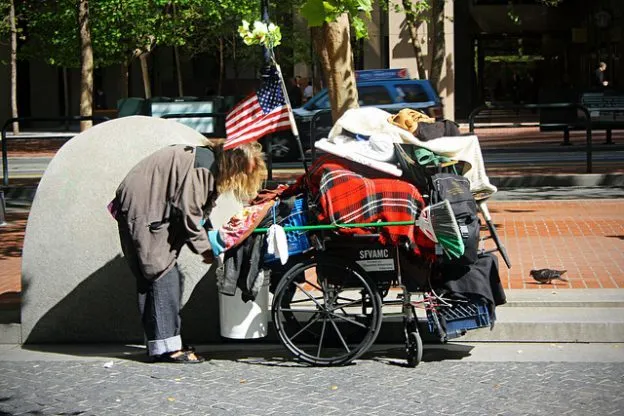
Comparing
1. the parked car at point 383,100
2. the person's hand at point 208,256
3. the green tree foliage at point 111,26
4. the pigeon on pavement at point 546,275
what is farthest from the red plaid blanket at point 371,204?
the green tree foliage at point 111,26

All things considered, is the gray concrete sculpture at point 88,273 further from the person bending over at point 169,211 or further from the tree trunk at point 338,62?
the tree trunk at point 338,62

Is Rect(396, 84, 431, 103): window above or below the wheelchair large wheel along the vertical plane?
above

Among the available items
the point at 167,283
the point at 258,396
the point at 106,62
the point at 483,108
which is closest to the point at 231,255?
the point at 167,283

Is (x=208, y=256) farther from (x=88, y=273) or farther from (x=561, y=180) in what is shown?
(x=561, y=180)

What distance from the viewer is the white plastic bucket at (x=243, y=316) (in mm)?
7336

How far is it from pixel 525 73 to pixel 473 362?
43.4 meters

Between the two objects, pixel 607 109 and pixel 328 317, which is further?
pixel 607 109

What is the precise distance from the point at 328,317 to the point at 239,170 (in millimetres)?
1092

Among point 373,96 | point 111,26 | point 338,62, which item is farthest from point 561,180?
point 111,26

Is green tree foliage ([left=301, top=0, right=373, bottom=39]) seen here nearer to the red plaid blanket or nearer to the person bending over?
the person bending over

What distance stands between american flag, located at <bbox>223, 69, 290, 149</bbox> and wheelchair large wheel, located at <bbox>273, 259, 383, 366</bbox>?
3.98ft

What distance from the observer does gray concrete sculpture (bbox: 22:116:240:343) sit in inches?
306

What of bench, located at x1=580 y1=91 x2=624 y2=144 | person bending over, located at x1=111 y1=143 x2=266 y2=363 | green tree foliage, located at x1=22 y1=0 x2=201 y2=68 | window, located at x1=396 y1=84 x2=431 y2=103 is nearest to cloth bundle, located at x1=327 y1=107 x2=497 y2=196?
person bending over, located at x1=111 y1=143 x2=266 y2=363

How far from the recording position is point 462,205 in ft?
22.4
